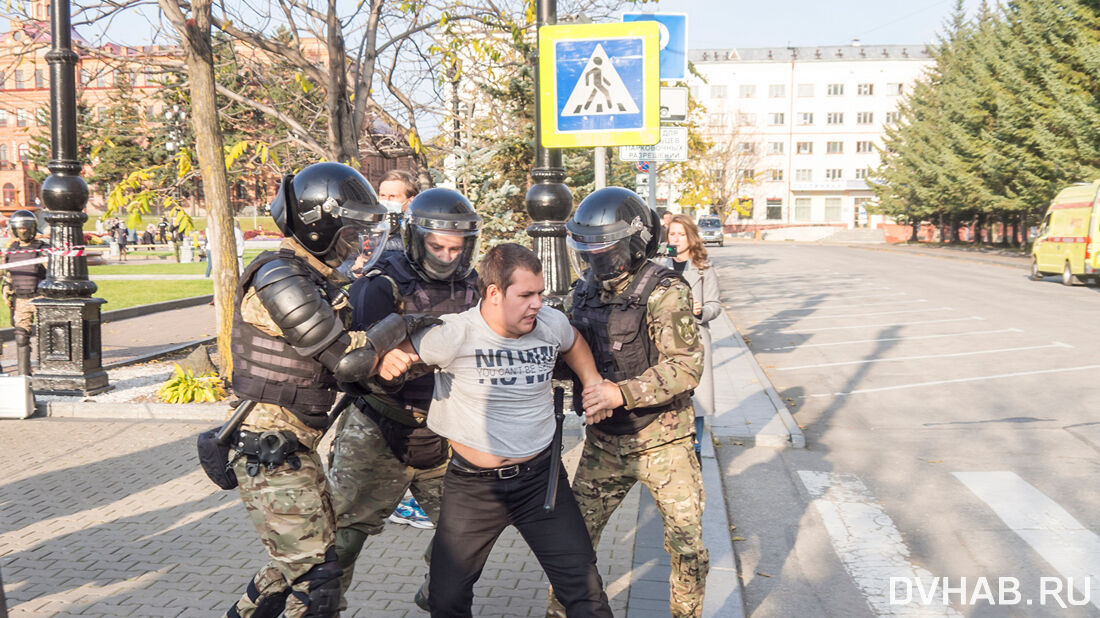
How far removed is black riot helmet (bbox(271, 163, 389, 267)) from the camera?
3057mm

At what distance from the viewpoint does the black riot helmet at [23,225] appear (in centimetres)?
923

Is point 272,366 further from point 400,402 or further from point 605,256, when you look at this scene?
point 605,256

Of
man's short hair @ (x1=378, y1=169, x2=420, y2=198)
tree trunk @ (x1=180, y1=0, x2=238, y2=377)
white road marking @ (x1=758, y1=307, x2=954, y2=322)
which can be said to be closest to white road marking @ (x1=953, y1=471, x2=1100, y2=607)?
man's short hair @ (x1=378, y1=169, x2=420, y2=198)

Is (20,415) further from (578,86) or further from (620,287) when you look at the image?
(620,287)

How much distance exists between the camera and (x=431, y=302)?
11.6 feet

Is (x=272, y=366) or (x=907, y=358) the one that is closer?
(x=272, y=366)

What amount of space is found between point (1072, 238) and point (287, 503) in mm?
23054

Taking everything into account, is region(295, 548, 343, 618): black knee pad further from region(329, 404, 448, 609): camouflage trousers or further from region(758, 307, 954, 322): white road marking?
region(758, 307, 954, 322): white road marking

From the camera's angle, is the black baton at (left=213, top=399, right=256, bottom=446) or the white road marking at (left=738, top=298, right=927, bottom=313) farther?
the white road marking at (left=738, top=298, right=927, bottom=313)

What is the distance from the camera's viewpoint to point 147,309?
56.1 ft

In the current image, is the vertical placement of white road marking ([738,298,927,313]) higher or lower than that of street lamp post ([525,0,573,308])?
lower

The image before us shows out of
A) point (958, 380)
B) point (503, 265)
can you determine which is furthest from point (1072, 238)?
point (503, 265)

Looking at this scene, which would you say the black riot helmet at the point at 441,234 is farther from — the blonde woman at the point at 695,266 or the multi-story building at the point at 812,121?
the multi-story building at the point at 812,121

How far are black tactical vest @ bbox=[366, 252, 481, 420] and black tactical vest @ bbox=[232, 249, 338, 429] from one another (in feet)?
1.82
